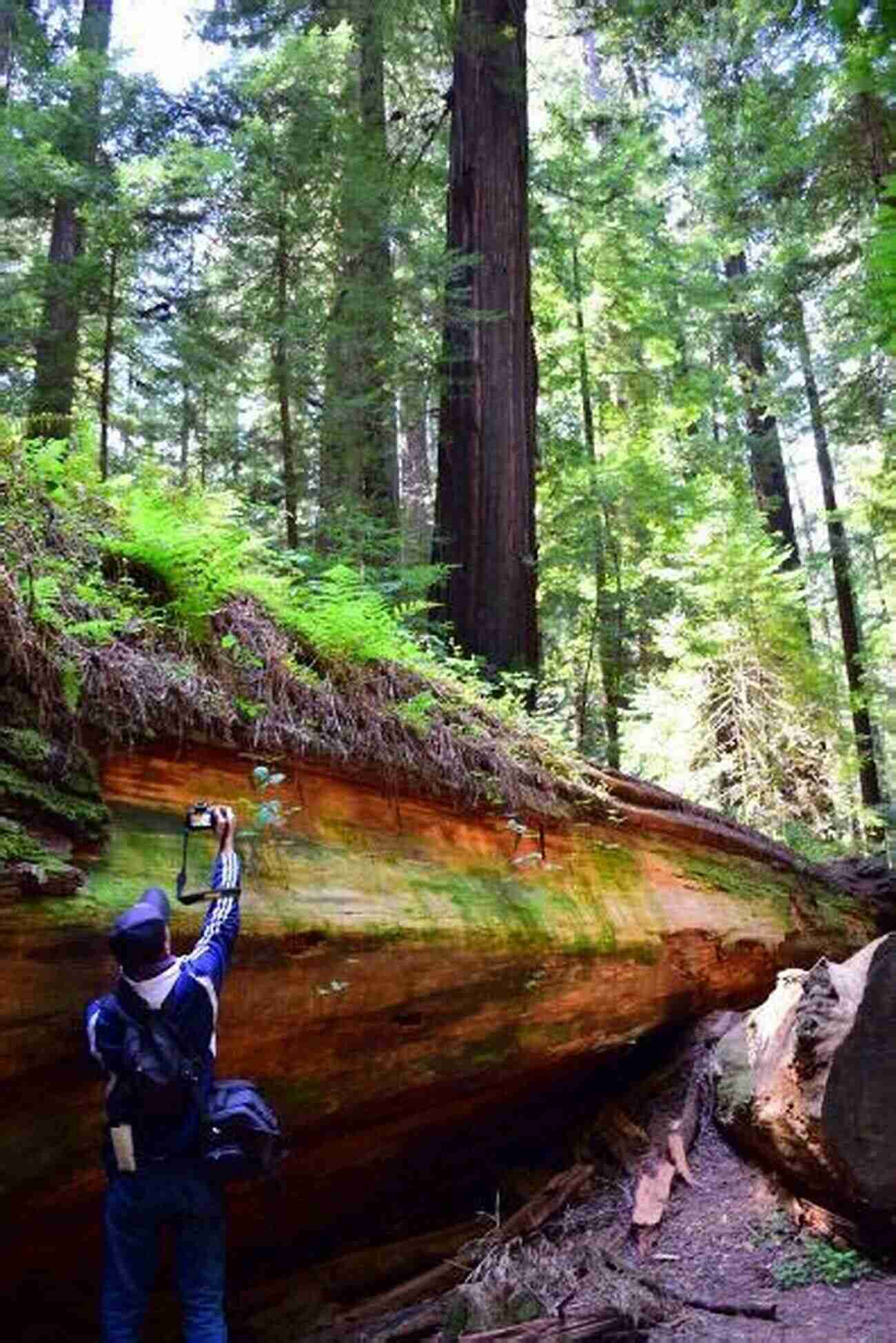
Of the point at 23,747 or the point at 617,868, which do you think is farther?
the point at 617,868

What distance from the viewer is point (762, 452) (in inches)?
794

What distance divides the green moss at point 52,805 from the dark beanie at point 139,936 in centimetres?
46

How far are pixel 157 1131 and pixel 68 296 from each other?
9.70 metres

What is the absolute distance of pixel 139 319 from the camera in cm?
1173

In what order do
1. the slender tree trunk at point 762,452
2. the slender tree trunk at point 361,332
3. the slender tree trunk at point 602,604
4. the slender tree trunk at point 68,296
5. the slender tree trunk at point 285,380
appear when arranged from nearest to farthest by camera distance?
the slender tree trunk at point 361,332 < the slender tree trunk at point 285,380 < the slender tree trunk at point 68,296 < the slender tree trunk at point 602,604 < the slender tree trunk at point 762,452

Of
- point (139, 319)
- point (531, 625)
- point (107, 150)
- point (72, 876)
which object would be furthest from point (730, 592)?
point (72, 876)

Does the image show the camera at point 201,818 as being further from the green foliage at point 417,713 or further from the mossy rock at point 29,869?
the green foliage at point 417,713

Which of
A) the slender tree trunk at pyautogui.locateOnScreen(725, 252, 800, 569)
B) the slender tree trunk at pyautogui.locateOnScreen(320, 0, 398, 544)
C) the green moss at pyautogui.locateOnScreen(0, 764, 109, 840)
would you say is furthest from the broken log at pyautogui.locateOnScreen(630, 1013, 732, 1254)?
the slender tree trunk at pyautogui.locateOnScreen(725, 252, 800, 569)

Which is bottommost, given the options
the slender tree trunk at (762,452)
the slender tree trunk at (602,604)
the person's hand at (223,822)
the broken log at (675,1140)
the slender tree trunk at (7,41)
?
the broken log at (675,1140)

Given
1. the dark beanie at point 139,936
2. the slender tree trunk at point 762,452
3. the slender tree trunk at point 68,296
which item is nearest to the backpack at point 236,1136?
the dark beanie at point 139,936

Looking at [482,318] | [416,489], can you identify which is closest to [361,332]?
[482,318]

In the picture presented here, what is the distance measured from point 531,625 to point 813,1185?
5.78 metres

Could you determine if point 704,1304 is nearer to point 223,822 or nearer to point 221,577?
point 223,822

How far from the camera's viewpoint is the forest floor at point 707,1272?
4766 mm
